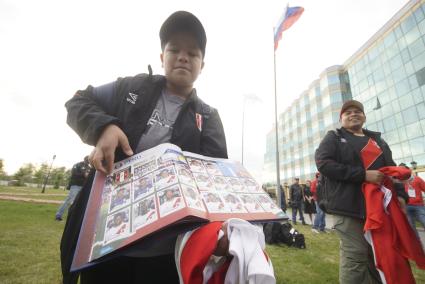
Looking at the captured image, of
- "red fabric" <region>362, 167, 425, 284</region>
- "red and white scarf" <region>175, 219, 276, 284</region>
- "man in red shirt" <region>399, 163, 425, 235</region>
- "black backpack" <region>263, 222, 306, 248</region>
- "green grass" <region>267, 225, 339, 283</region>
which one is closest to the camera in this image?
"red and white scarf" <region>175, 219, 276, 284</region>

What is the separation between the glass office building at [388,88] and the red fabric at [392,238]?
22.9 metres

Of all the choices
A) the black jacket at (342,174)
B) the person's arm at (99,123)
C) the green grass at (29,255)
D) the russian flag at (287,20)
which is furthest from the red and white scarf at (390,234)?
the russian flag at (287,20)

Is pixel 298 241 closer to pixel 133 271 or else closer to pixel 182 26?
pixel 133 271

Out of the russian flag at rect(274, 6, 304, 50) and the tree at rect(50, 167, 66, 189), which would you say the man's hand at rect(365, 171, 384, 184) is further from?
the tree at rect(50, 167, 66, 189)

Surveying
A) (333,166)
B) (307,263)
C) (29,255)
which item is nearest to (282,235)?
(307,263)

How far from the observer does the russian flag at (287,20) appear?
34.0 ft

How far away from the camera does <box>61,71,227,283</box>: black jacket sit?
37.1 inches

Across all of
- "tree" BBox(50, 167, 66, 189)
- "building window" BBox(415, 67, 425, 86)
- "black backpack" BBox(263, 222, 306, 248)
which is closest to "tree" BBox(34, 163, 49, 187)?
"tree" BBox(50, 167, 66, 189)

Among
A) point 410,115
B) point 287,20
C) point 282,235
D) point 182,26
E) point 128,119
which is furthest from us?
point 410,115

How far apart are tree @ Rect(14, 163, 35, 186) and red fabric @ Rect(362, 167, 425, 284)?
241 feet

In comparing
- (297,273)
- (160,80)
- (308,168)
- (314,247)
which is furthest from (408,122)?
(160,80)

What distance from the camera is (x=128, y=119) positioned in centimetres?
113

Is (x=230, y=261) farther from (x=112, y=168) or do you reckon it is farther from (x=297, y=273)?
(x=297, y=273)

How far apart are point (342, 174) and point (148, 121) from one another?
1.92 meters
